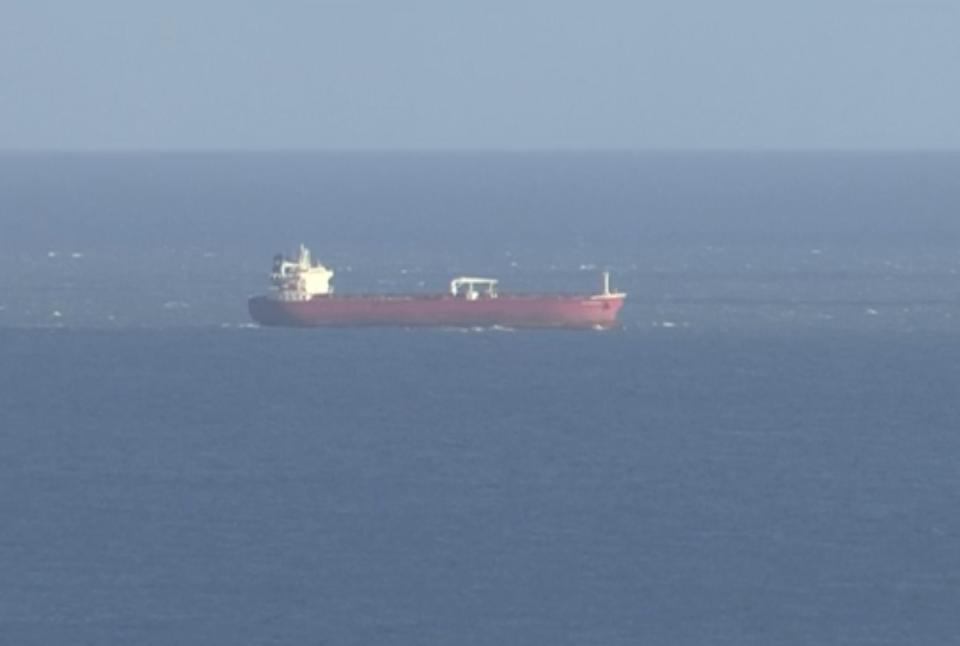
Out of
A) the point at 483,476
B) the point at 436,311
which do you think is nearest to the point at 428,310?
the point at 436,311

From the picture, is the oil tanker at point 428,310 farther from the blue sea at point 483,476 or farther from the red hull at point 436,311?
the blue sea at point 483,476

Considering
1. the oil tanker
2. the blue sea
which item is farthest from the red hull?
the blue sea

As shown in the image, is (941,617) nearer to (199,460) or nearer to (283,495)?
(283,495)

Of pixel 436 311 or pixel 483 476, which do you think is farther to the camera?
pixel 436 311

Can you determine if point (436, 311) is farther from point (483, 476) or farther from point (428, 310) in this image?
point (483, 476)

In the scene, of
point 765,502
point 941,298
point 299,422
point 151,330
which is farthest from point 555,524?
point 941,298
